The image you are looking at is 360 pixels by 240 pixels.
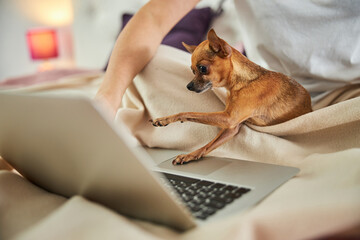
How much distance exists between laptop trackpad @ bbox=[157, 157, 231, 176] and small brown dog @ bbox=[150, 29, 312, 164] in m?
0.01

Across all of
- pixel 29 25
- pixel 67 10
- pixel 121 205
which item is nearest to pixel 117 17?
pixel 67 10

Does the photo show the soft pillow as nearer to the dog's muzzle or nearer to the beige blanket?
the beige blanket

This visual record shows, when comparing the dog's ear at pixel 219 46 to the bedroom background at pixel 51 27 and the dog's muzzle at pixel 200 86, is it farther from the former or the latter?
the bedroom background at pixel 51 27

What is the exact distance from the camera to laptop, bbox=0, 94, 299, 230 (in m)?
0.27

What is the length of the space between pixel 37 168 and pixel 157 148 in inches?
9.1

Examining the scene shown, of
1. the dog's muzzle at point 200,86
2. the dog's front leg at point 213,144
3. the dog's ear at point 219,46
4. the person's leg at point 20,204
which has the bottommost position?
the dog's front leg at point 213,144

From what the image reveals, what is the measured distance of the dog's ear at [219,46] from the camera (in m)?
0.41

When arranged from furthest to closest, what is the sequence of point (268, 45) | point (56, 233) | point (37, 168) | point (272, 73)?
point (268, 45)
point (272, 73)
point (37, 168)
point (56, 233)

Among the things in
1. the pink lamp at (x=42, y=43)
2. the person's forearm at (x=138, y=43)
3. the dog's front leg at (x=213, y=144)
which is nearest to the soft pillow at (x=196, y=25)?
the person's forearm at (x=138, y=43)

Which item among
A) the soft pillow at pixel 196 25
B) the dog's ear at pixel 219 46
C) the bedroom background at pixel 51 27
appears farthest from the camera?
the bedroom background at pixel 51 27

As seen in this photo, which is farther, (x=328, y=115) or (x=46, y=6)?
(x=46, y=6)

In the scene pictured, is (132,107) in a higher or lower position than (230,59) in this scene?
lower

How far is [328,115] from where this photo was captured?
48 cm

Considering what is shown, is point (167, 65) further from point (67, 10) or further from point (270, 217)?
point (67, 10)
